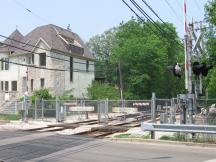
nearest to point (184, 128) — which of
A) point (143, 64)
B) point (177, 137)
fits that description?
point (177, 137)

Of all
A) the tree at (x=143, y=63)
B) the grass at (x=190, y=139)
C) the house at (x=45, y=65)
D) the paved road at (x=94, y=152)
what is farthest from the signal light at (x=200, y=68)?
the tree at (x=143, y=63)

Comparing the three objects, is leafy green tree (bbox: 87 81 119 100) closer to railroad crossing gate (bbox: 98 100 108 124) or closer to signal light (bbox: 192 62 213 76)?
railroad crossing gate (bbox: 98 100 108 124)

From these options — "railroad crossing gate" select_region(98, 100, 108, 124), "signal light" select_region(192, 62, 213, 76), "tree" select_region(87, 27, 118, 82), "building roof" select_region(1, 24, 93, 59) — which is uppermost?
"tree" select_region(87, 27, 118, 82)

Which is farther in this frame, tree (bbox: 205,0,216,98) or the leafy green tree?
the leafy green tree

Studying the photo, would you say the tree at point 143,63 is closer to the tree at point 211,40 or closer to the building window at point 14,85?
the building window at point 14,85

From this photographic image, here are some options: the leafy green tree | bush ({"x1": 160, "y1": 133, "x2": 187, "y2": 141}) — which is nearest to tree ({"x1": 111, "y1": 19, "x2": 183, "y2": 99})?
the leafy green tree

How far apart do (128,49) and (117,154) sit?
56.6 m

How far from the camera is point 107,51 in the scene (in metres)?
109

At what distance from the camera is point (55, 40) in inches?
2251

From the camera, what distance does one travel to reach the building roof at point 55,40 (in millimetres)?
56409

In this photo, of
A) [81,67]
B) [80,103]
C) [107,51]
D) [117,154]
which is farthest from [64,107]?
[107,51]

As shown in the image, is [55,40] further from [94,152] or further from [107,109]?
[94,152]

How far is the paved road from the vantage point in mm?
13977

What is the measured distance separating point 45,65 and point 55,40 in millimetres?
3466
